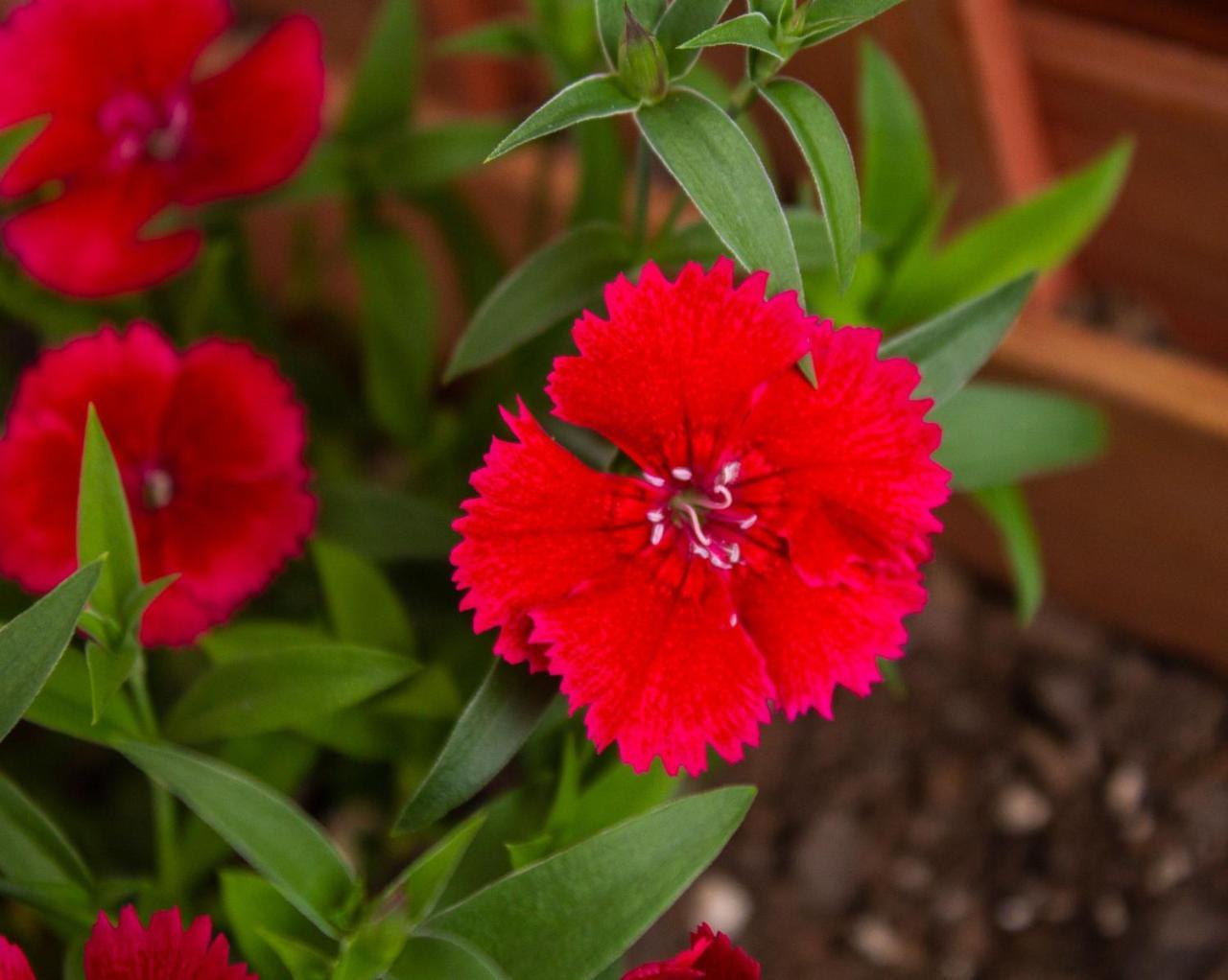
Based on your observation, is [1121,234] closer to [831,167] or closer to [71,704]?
[831,167]

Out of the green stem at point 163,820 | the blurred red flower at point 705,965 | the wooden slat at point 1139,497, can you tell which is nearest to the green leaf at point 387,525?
the green stem at point 163,820

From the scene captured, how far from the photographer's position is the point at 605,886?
67 cm

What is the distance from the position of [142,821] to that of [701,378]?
73 cm

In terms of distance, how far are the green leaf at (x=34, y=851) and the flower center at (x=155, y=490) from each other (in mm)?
186

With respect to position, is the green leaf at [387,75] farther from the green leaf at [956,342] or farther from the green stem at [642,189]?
the green leaf at [956,342]

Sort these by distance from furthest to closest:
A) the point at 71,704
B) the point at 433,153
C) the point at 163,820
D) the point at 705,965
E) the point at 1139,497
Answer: the point at 1139,497 < the point at 433,153 < the point at 163,820 < the point at 71,704 < the point at 705,965

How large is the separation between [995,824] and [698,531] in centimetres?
73

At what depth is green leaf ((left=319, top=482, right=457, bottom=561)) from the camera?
968 mm

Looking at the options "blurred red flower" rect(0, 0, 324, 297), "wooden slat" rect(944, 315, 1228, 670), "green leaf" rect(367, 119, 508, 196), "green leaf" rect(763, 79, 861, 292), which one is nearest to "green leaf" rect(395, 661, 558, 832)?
"green leaf" rect(763, 79, 861, 292)

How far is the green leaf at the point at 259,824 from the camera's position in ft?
2.27

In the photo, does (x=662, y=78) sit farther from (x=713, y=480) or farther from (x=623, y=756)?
(x=623, y=756)

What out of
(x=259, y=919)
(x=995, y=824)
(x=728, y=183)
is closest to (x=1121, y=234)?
(x=995, y=824)

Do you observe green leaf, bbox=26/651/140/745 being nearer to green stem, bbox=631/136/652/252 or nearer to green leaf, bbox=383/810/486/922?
green leaf, bbox=383/810/486/922

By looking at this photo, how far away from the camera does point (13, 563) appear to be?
2.63ft
